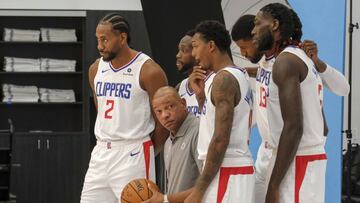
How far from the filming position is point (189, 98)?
209 inches

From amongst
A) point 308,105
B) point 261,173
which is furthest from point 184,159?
point 308,105

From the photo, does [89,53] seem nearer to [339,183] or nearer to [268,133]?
[339,183]

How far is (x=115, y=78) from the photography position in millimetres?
4469

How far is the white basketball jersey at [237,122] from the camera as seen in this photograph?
346 cm

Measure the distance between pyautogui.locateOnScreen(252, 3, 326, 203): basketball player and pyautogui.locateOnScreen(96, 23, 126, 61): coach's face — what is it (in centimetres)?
115

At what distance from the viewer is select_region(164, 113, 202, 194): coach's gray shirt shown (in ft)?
12.3

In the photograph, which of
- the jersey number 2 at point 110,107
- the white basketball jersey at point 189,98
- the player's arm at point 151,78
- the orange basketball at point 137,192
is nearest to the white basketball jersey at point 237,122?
the orange basketball at point 137,192

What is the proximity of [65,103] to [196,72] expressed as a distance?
6.64 meters

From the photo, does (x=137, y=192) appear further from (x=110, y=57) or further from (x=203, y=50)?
(x=110, y=57)

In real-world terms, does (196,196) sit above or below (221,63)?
below

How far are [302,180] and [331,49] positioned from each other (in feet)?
7.99

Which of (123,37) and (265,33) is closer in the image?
(265,33)

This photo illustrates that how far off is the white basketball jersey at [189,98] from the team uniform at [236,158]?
1600 millimetres

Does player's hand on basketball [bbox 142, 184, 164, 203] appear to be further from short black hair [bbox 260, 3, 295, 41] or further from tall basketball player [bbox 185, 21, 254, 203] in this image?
short black hair [bbox 260, 3, 295, 41]
